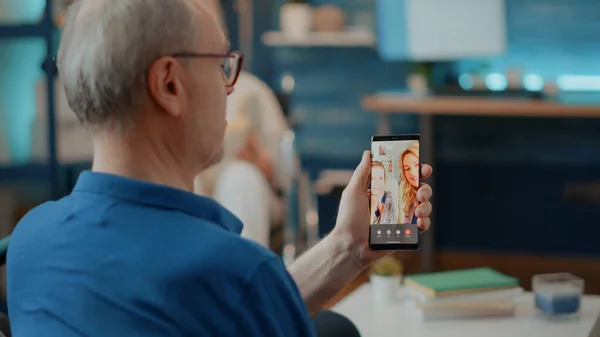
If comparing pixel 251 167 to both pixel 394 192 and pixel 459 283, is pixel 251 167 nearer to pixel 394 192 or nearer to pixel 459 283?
pixel 459 283

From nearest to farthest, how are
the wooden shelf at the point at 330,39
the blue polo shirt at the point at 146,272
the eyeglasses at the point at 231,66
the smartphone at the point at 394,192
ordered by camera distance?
1. the blue polo shirt at the point at 146,272
2. the eyeglasses at the point at 231,66
3. the smartphone at the point at 394,192
4. the wooden shelf at the point at 330,39

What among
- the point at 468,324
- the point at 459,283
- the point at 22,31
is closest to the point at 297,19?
the point at 22,31

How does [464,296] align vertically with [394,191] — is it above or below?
below

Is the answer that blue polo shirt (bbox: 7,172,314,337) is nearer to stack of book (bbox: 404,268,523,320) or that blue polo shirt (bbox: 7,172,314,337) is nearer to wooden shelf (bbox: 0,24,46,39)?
stack of book (bbox: 404,268,523,320)

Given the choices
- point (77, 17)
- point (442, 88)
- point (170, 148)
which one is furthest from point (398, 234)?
point (442, 88)

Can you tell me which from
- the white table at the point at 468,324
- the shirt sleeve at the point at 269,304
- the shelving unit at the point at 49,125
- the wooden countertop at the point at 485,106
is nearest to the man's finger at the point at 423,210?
the white table at the point at 468,324

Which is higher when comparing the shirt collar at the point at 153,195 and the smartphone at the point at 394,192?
the shirt collar at the point at 153,195

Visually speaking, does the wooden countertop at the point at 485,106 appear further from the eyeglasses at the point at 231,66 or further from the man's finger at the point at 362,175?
the eyeglasses at the point at 231,66

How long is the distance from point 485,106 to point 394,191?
283cm

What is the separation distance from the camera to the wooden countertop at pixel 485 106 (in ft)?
13.6

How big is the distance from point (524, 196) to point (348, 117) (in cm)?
108

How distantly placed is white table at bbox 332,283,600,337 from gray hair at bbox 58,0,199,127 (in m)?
1.03

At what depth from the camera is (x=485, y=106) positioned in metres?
4.23

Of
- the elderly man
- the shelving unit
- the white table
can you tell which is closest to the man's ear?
the elderly man
